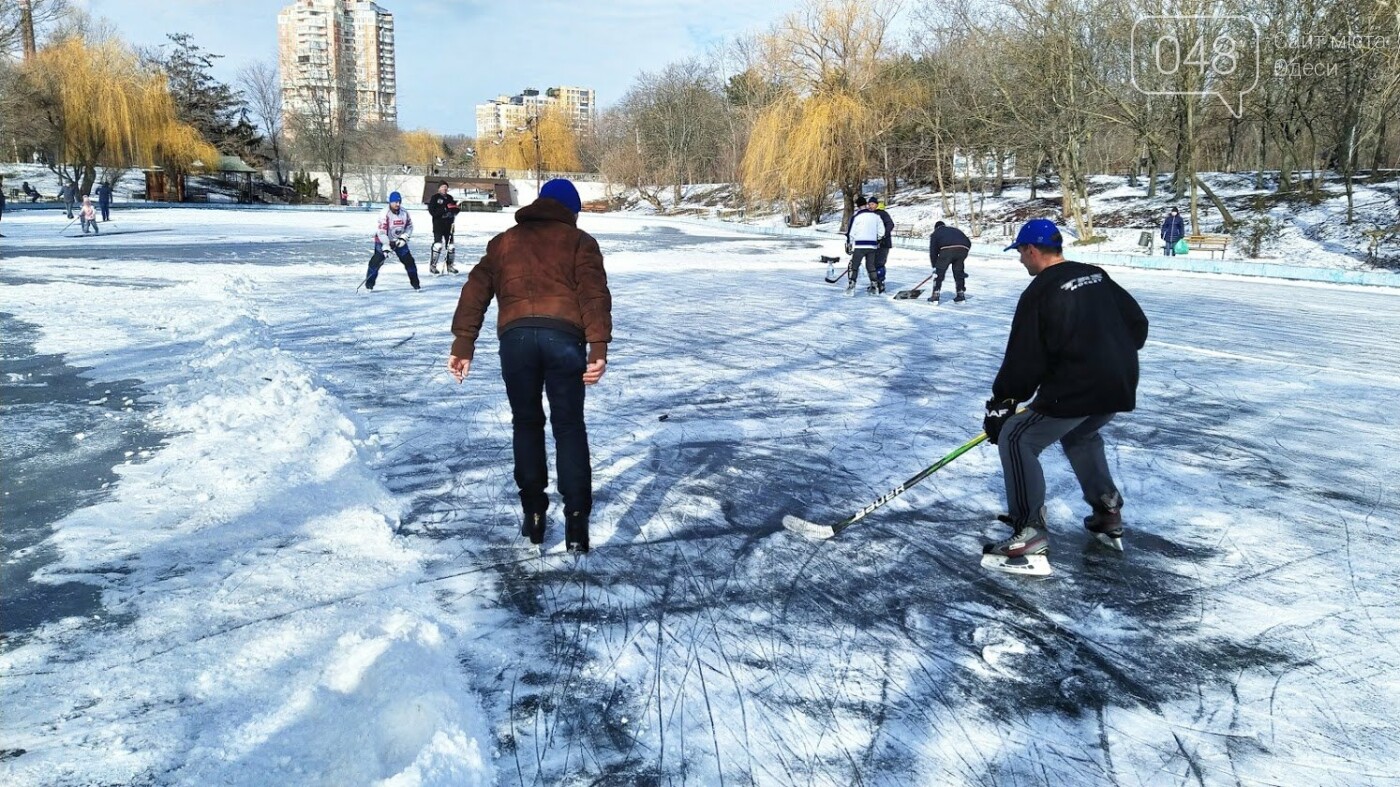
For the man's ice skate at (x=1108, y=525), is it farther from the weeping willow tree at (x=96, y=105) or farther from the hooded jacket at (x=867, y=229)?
the weeping willow tree at (x=96, y=105)

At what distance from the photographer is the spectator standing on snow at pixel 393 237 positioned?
1294cm

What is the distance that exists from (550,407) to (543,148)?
8806cm

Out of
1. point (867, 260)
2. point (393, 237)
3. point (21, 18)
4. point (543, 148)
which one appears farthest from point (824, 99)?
point (543, 148)

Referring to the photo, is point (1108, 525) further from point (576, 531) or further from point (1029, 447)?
point (576, 531)

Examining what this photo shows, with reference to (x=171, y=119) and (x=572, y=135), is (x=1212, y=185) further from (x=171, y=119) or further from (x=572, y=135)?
(x=572, y=135)

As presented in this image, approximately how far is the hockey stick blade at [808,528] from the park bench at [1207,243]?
2273 centimetres

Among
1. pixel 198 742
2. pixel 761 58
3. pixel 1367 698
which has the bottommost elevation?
pixel 1367 698

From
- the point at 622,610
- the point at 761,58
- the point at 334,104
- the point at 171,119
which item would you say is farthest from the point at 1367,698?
the point at 334,104

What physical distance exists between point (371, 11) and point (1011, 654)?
6652 inches

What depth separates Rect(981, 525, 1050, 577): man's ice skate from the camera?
3.88 meters

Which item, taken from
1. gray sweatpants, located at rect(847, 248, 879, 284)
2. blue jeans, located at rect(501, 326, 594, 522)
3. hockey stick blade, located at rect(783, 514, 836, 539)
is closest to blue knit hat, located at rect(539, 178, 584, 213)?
blue jeans, located at rect(501, 326, 594, 522)

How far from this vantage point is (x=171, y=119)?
44.3 meters

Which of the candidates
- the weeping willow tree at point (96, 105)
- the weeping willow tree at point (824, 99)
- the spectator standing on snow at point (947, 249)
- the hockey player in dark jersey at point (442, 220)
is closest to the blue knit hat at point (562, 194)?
the spectator standing on snow at point (947, 249)

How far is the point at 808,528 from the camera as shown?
434 centimetres
